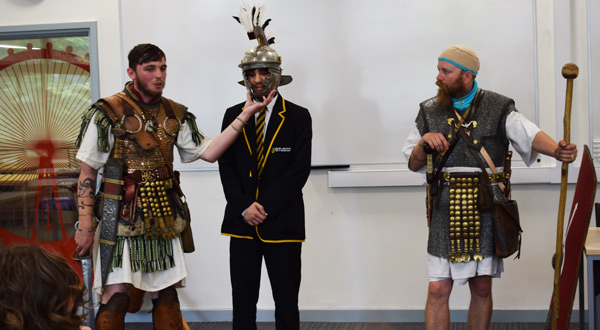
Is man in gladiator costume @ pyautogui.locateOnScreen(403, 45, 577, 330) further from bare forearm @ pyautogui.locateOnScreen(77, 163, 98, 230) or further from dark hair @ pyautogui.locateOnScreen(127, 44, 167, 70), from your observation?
bare forearm @ pyautogui.locateOnScreen(77, 163, 98, 230)

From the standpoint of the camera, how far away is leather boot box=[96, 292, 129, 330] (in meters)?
3.10

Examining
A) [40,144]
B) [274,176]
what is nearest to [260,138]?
[274,176]

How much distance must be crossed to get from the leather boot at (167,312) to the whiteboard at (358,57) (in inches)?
63.2

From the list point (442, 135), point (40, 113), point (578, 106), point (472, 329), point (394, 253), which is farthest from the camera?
point (40, 113)

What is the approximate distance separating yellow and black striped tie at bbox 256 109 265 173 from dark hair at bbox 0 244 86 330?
1980 millimetres

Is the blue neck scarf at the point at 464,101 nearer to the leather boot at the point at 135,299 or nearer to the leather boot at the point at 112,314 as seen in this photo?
the leather boot at the point at 112,314

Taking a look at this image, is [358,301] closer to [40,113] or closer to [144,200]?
[144,200]

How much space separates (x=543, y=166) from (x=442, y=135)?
142 cm

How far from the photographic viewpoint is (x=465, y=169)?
128 inches

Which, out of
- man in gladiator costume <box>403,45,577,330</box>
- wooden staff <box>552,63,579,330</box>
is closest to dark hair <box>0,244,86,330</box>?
man in gladiator costume <box>403,45,577,330</box>

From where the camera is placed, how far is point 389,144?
4484 mm

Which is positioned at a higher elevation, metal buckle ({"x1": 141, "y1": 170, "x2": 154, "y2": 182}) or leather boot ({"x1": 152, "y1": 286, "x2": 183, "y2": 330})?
metal buckle ({"x1": 141, "y1": 170, "x2": 154, "y2": 182})

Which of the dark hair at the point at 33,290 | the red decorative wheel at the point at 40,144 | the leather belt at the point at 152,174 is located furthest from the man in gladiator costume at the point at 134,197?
the red decorative wheel at the point at 40,144

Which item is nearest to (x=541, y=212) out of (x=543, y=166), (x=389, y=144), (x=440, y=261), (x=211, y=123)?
(x=543, y=166)
